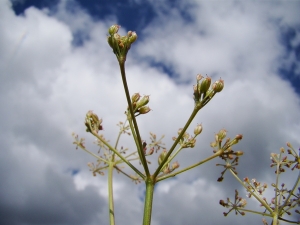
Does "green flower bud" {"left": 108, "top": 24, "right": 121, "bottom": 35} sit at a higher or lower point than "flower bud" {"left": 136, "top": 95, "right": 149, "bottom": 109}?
higher

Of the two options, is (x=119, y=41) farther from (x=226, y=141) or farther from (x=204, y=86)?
(x=226, y=141)

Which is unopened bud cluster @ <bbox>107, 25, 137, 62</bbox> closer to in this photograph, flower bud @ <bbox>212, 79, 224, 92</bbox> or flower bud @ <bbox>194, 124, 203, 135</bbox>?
flower bud @ <bbox>212, 79, 224, 92</bbox>

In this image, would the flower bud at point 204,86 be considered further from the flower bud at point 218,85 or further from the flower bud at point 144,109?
the flower bud at point 144,109

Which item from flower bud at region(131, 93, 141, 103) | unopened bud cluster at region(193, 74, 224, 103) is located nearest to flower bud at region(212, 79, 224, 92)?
unopened bud cluster at region(193, 74, 224, 103)

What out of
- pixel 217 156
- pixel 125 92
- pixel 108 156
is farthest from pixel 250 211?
pixel 125 92

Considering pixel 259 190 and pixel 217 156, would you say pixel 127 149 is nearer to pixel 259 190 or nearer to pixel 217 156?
pixel 259 190

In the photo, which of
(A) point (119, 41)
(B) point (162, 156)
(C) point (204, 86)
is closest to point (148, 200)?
(B) point (162, 156)

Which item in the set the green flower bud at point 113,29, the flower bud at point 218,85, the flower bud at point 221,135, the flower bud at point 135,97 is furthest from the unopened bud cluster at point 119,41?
the flower bud at point 221,135
